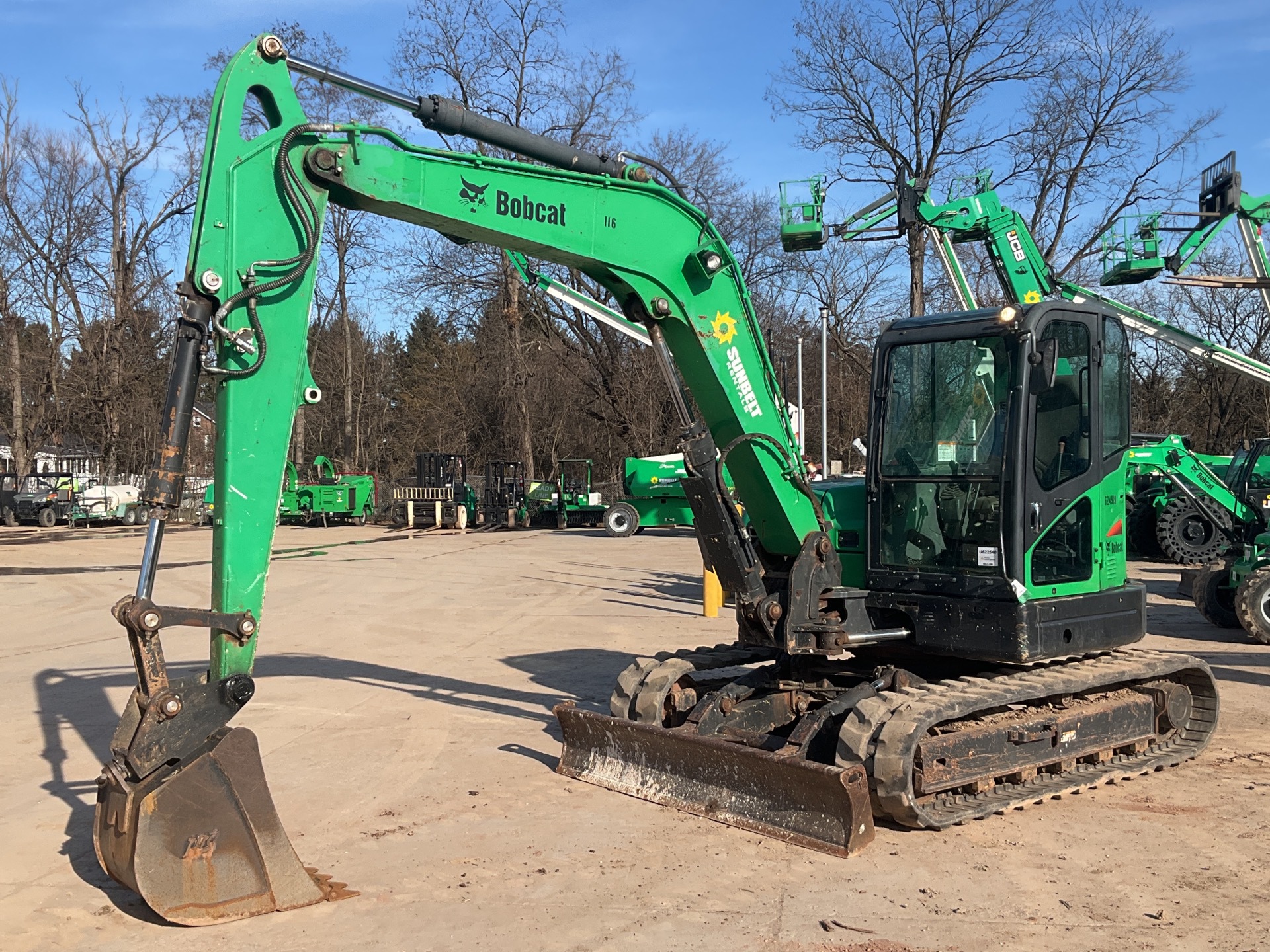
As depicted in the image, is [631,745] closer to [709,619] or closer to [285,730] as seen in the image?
[285,730]

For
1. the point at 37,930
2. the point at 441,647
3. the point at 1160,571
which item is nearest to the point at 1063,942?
the point at 37,930

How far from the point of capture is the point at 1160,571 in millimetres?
20078

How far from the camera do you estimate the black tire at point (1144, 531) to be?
21922 millimetres

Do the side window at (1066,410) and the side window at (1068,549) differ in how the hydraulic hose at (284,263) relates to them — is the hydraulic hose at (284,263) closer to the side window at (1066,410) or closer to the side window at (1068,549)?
the side window at (1066,410)

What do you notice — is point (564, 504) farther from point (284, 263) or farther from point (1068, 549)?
point (284, 263)

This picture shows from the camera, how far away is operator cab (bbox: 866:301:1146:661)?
255 inches

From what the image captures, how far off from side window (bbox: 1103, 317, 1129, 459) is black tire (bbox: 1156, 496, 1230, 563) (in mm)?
15445

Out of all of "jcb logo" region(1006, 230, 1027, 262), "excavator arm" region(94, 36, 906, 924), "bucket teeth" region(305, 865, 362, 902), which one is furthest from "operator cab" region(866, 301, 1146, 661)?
"jcb logo" region(1006, 230, 1027, 262)

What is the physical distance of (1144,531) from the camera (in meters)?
22.2

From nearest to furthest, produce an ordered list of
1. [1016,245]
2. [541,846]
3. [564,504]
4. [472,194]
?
[472,194], [541,846], [1016,245], [564,504]

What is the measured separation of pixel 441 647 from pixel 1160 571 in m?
13.9

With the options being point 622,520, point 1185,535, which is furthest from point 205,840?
point 622,520

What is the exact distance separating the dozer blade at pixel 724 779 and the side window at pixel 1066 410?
228cm

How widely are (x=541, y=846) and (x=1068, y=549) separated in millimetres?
3576
